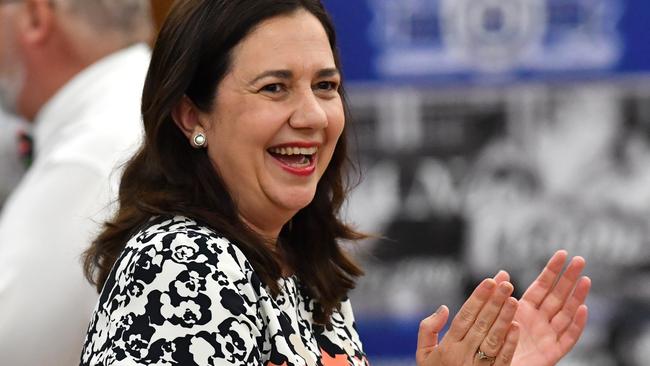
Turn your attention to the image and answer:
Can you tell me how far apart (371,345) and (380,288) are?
0.71 ft

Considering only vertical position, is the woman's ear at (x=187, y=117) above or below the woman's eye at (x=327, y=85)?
below

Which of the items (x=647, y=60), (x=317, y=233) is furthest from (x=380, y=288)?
(x=317, y=233)

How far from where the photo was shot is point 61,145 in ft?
11.6

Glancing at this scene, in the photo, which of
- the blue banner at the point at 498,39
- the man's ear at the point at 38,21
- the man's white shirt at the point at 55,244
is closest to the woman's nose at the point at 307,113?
the man's white shirt at the point at 55,244

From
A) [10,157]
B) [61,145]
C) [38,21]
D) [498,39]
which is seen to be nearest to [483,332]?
[61,145]

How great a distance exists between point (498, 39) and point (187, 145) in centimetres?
271

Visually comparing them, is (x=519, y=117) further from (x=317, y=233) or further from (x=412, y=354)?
(x=317, y=233)

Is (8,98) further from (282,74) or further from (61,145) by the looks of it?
(282,74)

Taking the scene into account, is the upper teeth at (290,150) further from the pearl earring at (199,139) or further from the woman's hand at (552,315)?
the woman's hand at (552,315)

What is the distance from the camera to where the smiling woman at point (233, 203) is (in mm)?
2271

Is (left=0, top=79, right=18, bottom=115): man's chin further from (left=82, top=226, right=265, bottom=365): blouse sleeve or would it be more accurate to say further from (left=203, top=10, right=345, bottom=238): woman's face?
(left=82, top=226, right=265, bottom=365): blouse sleeve

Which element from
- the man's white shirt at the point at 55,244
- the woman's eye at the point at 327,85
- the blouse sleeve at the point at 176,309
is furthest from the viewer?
the man's white shirt at the point at 55,244

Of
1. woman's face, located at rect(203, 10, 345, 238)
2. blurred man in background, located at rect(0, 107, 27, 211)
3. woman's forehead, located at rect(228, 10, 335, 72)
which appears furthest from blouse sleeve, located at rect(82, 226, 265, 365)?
blurred man in background, located at rect(0, 107, 27, 211)

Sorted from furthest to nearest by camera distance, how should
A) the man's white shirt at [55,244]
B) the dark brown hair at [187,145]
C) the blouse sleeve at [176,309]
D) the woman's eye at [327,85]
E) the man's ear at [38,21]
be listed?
the man's ear at [38,21], the man's white shirt at [55,244], the woman's eye at [327,85], the dark brown hair at [187,145], the blouse sleeve at [176,309]
